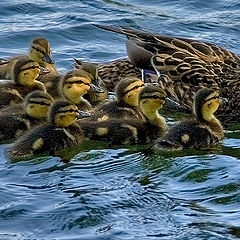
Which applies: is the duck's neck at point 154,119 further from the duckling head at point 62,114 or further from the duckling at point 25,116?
the duckling at point 25,116

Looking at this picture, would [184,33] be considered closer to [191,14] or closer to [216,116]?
[191,14]

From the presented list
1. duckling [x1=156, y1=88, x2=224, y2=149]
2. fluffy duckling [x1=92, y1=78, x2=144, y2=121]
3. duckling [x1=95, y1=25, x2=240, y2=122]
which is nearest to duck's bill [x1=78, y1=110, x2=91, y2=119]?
fluffy duckling [x1=92, y1=78, x2=144, y2=121]

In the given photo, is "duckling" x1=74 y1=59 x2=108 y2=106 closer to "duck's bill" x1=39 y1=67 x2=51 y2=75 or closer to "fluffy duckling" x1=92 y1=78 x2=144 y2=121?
"duck's bill" x1=39 y1=67 x2=51 y2=75

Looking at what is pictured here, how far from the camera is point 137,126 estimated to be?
824 cm

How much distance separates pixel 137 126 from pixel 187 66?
1.20 m

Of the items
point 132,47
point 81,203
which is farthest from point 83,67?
point 81,203

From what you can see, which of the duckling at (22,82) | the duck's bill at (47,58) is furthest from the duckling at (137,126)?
the duck's bill at (47,58)

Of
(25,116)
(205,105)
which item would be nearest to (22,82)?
(25,116)

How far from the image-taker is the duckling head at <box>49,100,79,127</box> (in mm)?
7934

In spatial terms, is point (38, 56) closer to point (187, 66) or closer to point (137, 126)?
point (187, 66)

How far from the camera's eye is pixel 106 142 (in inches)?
322

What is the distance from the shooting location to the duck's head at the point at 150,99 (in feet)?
27.2

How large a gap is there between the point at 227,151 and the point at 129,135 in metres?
0.76

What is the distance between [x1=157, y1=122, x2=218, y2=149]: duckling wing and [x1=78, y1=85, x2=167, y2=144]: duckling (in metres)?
0.21
